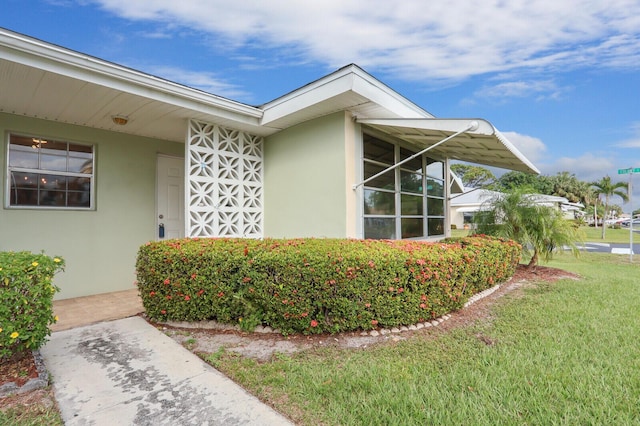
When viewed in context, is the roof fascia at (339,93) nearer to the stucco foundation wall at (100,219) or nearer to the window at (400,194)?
the window at (400,194)

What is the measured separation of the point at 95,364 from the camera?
2.86 metres

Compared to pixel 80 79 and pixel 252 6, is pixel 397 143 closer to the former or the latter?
pixel 252 6

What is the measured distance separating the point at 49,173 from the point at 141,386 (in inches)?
184

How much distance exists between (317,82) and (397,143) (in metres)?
2.26

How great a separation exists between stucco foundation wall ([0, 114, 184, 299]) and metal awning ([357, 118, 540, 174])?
4436 millimetres

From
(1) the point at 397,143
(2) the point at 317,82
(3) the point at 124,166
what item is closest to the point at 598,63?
(1) the point at 397,143

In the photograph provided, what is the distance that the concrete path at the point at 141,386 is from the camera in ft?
6.82

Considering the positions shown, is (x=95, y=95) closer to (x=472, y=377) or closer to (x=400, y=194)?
(x=400, y=194)

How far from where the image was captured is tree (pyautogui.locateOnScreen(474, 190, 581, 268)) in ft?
22.2

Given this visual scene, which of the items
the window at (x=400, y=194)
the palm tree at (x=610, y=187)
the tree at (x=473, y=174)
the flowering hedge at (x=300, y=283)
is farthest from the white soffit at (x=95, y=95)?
the tree at (x=473, y=174)

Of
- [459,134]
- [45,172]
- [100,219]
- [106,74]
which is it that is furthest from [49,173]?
[459,134]

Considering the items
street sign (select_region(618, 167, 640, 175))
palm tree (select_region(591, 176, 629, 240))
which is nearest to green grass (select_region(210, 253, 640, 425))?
street sign (select_region(618, 167, 640, 175))

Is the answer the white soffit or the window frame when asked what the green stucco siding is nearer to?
the white soffit

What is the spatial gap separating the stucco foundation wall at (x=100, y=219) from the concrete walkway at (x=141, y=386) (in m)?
2.42
